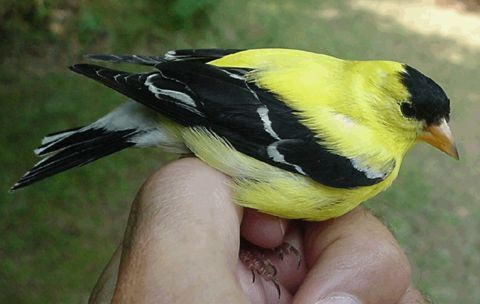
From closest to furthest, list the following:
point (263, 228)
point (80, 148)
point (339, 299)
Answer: point (339, 299) < point (263, 228) < point (80, 148)

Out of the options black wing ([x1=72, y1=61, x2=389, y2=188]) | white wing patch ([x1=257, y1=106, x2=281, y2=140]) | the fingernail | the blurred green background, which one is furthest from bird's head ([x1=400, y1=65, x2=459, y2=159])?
the blurred green background

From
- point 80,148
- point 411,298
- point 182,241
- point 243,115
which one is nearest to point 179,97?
point 243,115

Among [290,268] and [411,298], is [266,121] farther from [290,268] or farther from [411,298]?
[411,298]

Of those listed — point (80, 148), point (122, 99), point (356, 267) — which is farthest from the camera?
point (122, 99)

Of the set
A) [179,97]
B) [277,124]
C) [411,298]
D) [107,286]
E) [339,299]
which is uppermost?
[179,97]

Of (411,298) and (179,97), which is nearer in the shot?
(179,97)

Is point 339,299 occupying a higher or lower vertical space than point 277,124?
lower

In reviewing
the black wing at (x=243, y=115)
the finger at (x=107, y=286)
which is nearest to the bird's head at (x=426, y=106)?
the black wing at (x=243, y=115)
